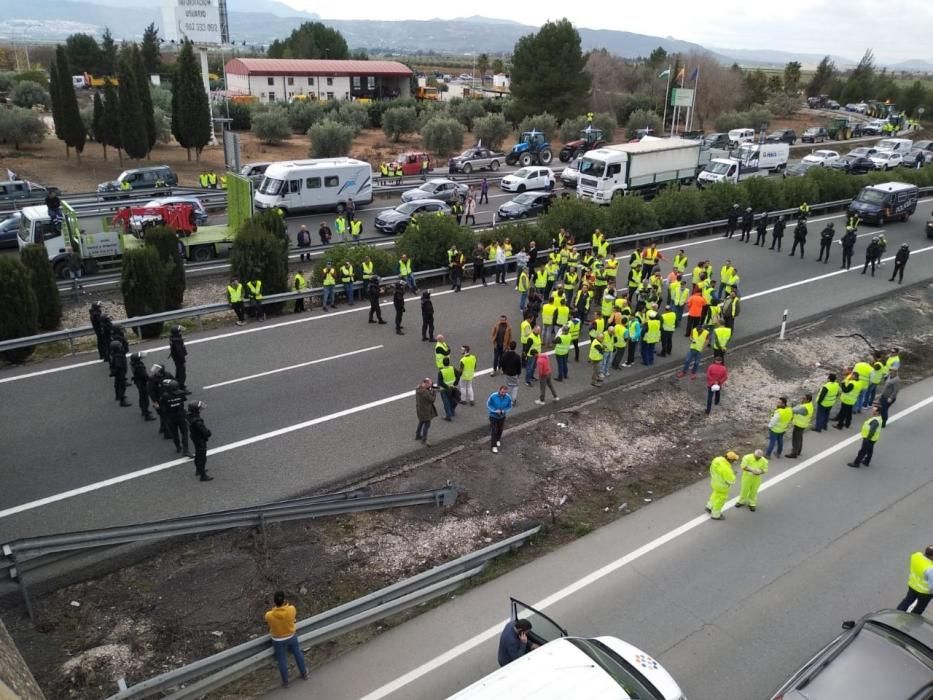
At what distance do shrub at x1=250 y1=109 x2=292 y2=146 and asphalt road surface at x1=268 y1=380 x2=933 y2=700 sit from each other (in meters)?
47.0

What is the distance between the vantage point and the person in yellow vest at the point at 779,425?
12.2 meters

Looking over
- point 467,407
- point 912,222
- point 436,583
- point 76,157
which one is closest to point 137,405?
point 467,407

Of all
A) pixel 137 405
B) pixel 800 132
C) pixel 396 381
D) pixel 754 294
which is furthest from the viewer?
pixel 800 132

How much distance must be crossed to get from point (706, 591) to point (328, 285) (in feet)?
43.3

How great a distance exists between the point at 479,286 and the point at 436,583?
1417 centimetres

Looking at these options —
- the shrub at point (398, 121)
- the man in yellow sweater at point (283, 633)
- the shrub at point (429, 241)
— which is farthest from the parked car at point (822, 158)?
the man in yellow sweater at point (283, 633)

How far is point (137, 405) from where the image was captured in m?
14.1

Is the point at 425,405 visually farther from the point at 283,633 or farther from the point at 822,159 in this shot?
the point at 822,159

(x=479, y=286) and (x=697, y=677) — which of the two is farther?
(x=479, y=286)

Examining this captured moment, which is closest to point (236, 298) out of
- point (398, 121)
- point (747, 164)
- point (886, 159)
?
point (747, 164)

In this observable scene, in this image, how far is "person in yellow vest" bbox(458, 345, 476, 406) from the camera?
13.8 m

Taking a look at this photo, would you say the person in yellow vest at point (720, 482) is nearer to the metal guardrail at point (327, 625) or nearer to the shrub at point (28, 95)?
the metal guardrail at point (327, 625)

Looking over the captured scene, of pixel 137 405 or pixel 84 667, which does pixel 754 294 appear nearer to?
pixel 137 405

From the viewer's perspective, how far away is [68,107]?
39.5 meters
